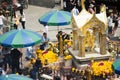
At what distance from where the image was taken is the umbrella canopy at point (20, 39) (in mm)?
16047

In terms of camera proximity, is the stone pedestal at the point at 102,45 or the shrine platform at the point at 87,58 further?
the stone pedestal at the point at 102,45

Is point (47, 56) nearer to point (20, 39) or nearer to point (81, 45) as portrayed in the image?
point (20, 39)

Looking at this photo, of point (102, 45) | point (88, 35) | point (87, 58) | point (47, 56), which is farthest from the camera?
point (47, 56)

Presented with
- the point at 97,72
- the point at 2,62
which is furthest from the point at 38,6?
the point at 97,72

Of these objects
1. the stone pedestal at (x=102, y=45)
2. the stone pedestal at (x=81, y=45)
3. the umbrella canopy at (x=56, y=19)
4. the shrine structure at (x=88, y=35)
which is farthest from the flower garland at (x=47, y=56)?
the stone pedestal at (x=102, y=45)

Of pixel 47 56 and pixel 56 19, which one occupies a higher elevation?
pixel 56 19

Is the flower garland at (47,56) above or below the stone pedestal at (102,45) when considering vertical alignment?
below

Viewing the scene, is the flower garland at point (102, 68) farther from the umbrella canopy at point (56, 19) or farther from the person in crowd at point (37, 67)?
the umbrella canopy at point (56, 19)

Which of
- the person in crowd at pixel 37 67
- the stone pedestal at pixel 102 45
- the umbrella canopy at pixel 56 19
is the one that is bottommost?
the person in crowd at pixel 37 67

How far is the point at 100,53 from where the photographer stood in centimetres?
1677

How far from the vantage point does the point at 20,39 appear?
16.2 meters

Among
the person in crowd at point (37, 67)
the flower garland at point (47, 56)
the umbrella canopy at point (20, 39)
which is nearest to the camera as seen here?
the person in crowd at point (37, 67)

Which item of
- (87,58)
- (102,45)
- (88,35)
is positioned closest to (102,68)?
(87,58)

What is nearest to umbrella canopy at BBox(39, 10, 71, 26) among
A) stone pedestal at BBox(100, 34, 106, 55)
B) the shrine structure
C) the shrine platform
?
the shrine structure
